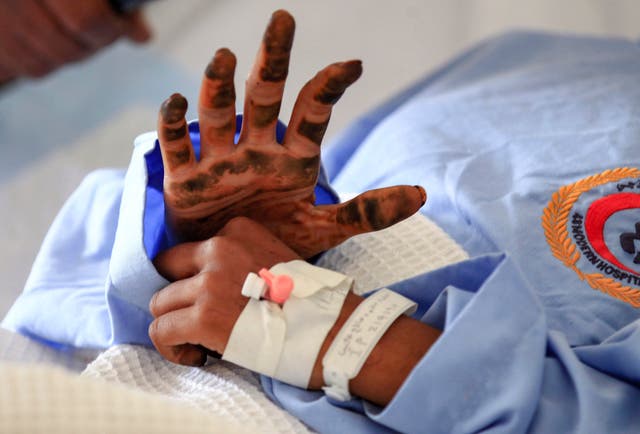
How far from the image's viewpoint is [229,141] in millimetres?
558

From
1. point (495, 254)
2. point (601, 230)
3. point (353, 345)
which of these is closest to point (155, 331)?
point (353, 345)

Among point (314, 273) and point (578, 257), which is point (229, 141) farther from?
point (578, 257)

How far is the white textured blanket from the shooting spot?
537 mm

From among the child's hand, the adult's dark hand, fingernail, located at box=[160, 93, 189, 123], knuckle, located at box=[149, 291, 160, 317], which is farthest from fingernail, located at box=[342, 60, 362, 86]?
the adult's dark hand

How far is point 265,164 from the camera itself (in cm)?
56

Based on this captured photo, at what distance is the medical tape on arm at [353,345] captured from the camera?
516 millimetres

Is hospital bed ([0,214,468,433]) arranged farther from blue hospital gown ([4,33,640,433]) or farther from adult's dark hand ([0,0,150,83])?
adult's dark hand ([0,0,150,83])

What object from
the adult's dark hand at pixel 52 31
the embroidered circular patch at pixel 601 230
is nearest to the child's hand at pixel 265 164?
the embroidered circular patch at pixel 601 230

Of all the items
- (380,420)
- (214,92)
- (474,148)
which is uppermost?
(214,92)

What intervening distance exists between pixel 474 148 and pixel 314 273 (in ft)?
0.91

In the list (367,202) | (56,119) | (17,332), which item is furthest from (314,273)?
(56,119)

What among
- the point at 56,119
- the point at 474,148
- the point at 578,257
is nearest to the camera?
the point at 578,257

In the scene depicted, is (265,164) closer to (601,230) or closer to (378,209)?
(378,209)

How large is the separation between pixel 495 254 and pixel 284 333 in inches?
6.7
